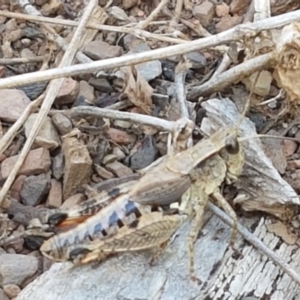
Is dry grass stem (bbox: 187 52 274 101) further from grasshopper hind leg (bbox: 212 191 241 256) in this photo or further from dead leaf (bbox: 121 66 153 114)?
grasshopper hind leg (bbox: 212 191 241 256)

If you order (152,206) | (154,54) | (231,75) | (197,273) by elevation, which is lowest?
(197,273)

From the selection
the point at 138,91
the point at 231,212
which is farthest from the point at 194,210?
the point at 138,91

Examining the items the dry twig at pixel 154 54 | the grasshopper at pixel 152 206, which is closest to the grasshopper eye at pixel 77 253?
the grasshopper at pixel 152 206

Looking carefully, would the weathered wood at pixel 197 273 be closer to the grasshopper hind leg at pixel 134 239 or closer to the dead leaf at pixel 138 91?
the grasshopper hind leg at pixel 134 239

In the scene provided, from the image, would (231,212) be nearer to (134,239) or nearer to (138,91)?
(134,239)

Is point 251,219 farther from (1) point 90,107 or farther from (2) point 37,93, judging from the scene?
(2) point 37,93
